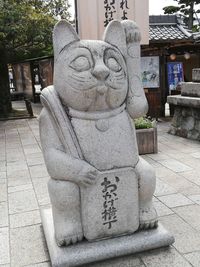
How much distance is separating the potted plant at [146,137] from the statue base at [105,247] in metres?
3.75

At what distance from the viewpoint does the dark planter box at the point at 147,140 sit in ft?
23.6

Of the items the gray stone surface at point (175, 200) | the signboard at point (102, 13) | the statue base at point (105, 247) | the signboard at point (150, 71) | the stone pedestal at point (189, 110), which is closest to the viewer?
the statue base at point (105, 247)

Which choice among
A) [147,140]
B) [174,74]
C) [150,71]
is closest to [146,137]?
[147,140]

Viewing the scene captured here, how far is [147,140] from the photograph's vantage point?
23.8 feet

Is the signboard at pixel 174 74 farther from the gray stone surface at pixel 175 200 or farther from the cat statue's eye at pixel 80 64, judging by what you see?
the cat statue's eye at pixel 80 64

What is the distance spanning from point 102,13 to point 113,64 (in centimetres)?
406

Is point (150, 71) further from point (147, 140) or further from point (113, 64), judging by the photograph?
point (113, 64)

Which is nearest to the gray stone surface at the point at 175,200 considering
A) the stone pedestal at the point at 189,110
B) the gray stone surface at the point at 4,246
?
the gray stone surface at the point at 4,246

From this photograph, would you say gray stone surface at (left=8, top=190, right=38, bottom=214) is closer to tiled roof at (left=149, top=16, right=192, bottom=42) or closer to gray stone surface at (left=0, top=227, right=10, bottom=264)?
gray stone surface at (left=0, top=227, right=10, bottom=264)

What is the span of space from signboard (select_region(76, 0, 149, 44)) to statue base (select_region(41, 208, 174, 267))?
4.53 meters

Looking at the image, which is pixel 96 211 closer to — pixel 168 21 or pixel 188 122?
pixel 188 122

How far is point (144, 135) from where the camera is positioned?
284 inches

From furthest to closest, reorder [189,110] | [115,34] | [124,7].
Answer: [189,110], [124,7], [115,34]

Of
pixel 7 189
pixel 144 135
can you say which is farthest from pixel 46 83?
pixel 7 189
